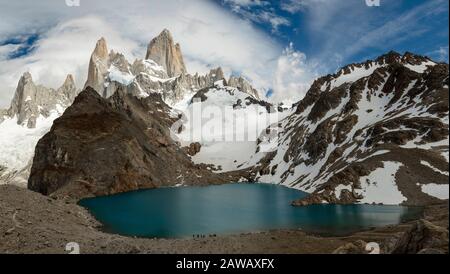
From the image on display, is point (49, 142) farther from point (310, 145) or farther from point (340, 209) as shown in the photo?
point (340, 209)

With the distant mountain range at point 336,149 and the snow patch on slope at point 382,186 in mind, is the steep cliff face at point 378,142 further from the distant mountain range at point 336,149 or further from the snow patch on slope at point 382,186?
the distant mountain range at point 336,149

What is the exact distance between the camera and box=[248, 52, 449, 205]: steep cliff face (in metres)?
98.5

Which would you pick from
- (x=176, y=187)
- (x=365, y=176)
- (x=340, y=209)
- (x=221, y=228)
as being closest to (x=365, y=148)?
(x=365, y=176)

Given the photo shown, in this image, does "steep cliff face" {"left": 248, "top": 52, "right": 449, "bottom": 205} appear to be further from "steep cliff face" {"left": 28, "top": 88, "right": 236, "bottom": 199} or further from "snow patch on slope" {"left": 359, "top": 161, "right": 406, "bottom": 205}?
"steep cliff face" {"left": 28, "top": 88, "right": 236, "bottom": 199}

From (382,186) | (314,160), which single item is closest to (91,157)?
(314,160)

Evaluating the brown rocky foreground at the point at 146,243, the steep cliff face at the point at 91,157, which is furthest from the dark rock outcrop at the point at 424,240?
the steep cliff face at the point at 91,157

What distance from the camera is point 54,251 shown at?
40406 mm

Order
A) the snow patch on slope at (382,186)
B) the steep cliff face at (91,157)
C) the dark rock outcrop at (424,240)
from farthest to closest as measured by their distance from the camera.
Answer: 1. the steep cliff face at (91,157)
2. the snow patch on slope at (382,186)
3. the dark rock outcrop at (424,240)

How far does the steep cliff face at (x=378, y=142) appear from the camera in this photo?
98.5 metres

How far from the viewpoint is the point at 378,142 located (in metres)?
123

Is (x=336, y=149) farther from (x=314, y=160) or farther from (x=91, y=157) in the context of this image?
(x=91, y=157)

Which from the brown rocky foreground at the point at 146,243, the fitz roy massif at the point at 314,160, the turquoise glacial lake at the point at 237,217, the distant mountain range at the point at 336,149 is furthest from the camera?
the distant mountain range at the point at 336,149

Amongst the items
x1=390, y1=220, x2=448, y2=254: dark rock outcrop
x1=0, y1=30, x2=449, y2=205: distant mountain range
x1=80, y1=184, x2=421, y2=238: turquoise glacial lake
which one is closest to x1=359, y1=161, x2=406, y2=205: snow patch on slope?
x1=0, y1=30, x2=449, y2=205: distant mountain range

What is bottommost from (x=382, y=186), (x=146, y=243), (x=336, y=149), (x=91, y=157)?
(x=146, y=243)
